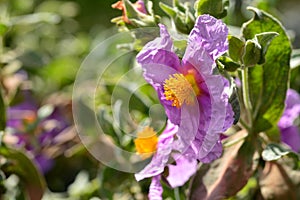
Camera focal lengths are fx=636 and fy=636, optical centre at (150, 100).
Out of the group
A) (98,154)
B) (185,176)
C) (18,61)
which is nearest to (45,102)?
(18,61)

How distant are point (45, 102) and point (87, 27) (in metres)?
0.55

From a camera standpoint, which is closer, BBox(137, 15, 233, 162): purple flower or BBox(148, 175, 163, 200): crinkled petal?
BBox(137, 15, 233, 162): purple flower

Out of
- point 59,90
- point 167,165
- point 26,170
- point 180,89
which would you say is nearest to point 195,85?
point 180,89

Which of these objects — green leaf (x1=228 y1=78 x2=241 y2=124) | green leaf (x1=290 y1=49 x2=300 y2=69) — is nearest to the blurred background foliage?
green leaf (x1=290 y1=49 x2=300 y2=69)

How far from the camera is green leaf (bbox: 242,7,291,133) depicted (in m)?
0.87

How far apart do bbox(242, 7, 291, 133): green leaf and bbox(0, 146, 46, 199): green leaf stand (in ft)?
1.17

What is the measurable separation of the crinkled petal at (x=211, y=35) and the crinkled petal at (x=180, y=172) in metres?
0.19

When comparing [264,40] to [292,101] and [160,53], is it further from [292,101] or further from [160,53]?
[292,101]

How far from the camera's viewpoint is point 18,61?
1.28 meters

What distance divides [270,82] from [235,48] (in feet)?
0.48

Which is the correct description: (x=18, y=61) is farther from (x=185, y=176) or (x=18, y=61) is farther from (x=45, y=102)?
(x=185, y=176)

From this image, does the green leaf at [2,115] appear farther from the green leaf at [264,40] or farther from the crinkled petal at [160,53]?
the green leaf at [264,40]

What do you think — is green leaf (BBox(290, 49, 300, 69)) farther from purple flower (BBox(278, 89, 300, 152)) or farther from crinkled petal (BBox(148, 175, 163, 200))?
crinkled petal (BBox(148, 175, 163, 200))

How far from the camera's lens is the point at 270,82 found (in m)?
0.89
